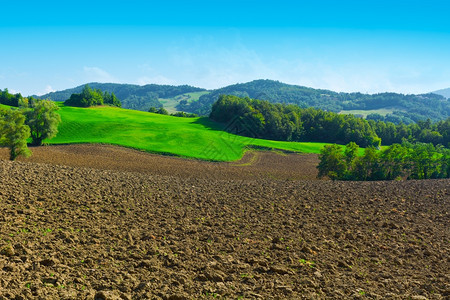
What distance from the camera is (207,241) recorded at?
13.8 m

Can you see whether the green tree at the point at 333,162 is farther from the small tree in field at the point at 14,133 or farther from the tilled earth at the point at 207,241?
the small tree in field at the point at 14,133

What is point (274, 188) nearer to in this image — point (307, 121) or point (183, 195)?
point (183, 195)

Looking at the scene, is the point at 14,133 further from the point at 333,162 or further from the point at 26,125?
the point at 333,162

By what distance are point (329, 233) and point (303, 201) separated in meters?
6.31

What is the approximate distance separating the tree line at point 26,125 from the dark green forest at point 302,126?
47.2 m

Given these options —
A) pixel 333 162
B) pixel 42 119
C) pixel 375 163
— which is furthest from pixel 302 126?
pixel 42 119

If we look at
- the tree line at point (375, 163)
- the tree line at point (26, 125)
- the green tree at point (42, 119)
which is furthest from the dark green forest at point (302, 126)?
the tree line at point (26, 125)

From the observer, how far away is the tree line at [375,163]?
43.8 m

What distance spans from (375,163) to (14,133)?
46.7 meters

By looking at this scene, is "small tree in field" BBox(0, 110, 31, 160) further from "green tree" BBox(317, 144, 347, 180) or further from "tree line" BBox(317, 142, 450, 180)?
"tree line" BBox(317, 142, 450, 180)

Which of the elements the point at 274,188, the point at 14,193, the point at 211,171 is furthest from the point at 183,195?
the point at 211,171

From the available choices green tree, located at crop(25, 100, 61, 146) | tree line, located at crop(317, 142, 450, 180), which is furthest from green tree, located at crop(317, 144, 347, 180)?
green tree, located at crop(25, 100, 61, 146)

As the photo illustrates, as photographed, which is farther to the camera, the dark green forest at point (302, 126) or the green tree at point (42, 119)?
the dark green forest at point (302, 126)

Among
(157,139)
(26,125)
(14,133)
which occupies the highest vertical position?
(26,125)
